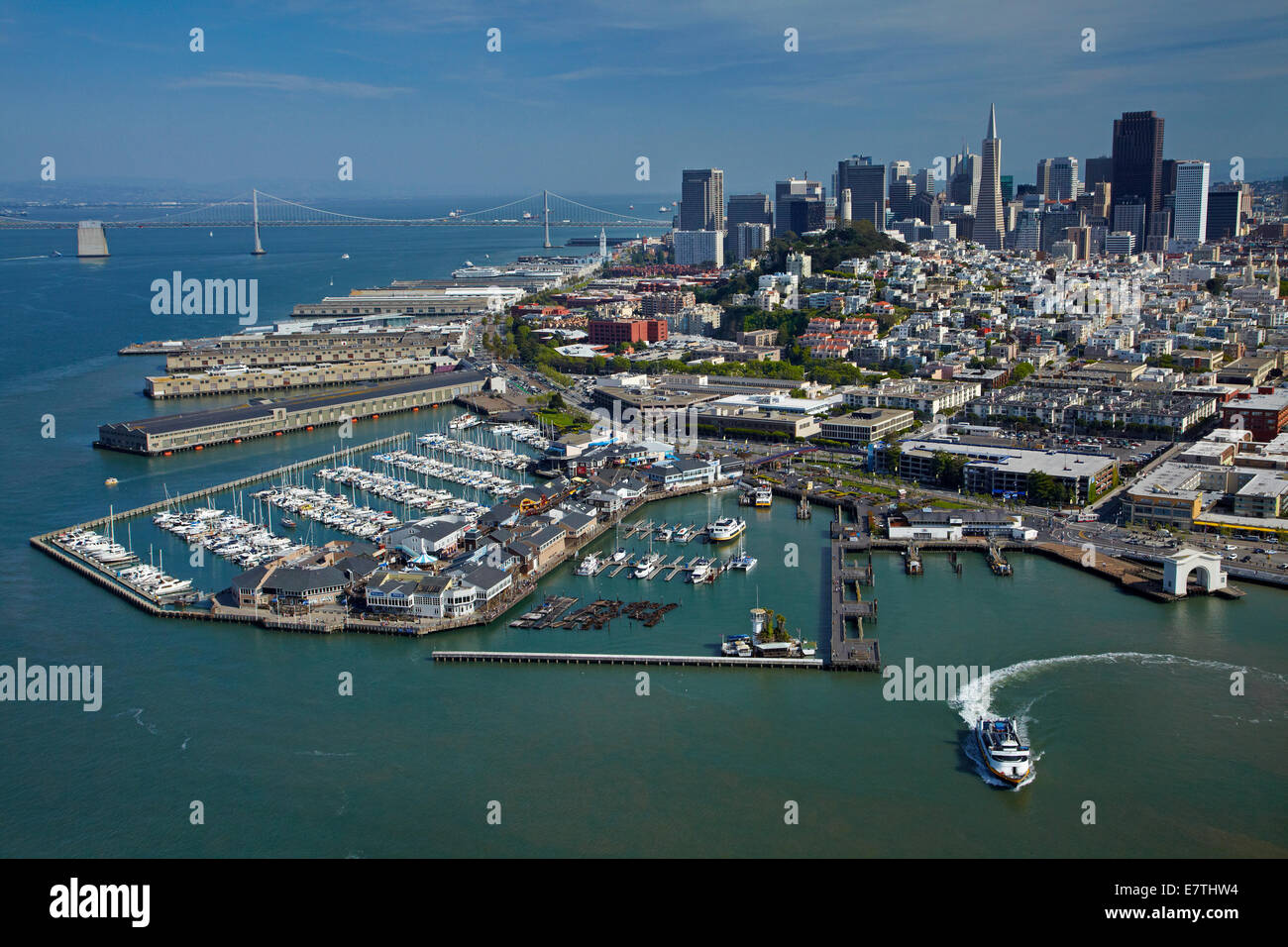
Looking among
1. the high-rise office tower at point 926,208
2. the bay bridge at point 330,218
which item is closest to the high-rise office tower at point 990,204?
the high-rise office tower at point 926,208

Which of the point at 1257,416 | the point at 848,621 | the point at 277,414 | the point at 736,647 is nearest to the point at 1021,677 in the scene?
the point at 848,621

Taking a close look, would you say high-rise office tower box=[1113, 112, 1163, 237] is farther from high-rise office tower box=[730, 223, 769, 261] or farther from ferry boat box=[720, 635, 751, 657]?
ferry boat box=[720, 635, 751, 657]

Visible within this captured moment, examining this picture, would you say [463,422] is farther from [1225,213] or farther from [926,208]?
[1225,213]

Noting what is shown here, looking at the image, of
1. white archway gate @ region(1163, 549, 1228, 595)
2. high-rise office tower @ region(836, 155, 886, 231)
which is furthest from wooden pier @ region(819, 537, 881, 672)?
high-rise office tower @ region(836, 155, 886, 231)

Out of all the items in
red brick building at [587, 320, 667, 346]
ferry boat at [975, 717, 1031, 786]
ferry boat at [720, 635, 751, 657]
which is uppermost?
red brick building at [587, 320, 667, 346]

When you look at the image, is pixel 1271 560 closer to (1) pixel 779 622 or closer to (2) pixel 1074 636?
(2) pixel 1074 636

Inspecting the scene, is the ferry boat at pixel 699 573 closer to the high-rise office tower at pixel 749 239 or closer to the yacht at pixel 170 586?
the yacht at pixel 170 586
